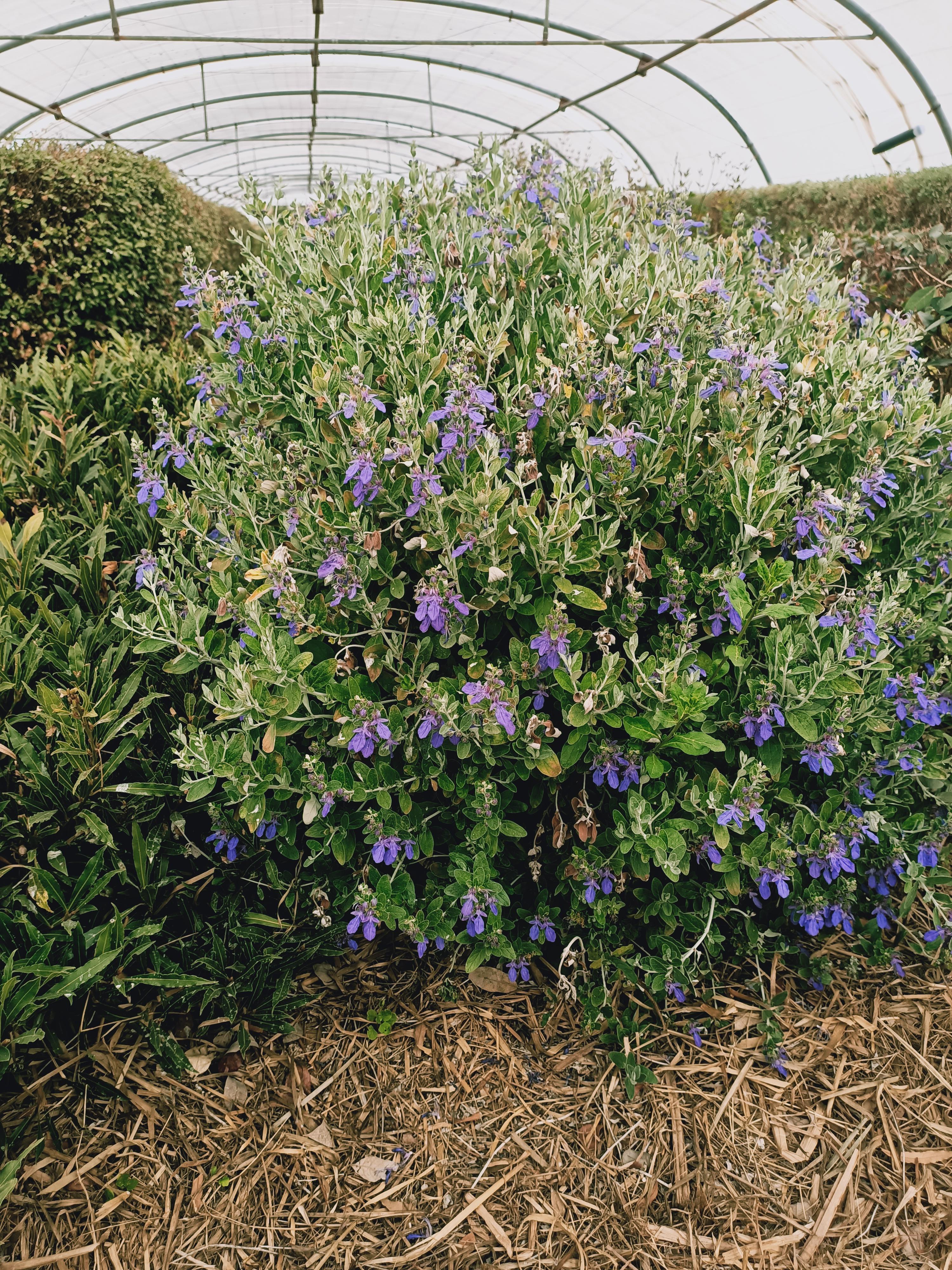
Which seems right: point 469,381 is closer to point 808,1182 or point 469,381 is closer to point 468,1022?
point 468,1022

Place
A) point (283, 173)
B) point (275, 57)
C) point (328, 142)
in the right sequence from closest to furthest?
point (275, 57) → point (328, 142) → point (283, 173)

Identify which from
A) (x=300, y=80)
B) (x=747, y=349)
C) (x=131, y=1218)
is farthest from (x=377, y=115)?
(x=131, y=1218)

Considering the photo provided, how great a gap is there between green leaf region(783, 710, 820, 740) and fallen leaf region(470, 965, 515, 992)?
983 millimetres

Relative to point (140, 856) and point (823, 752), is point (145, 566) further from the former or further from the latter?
point (823, 752)

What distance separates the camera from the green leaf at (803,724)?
1714mm

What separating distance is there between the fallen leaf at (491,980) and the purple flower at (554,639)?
94 cm

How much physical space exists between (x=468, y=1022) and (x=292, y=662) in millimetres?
1067

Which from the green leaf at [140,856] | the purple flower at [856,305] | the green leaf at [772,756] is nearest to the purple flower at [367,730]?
the green leaf at [140,856]

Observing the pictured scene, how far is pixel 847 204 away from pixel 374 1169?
845 cm

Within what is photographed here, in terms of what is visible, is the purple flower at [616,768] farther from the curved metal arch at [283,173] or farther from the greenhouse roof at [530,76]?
the curved metal arch at [283,173]

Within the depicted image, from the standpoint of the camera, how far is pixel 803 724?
5.67 ft

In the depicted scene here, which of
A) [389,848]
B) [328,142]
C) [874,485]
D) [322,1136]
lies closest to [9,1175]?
[322,1136]

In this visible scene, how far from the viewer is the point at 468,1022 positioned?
206cm

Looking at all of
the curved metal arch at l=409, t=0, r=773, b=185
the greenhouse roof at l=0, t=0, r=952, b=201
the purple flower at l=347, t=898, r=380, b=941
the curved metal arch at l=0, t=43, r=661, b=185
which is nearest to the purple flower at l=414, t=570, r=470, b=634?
the purple flower at l=347, t=898, r=380, b=941
